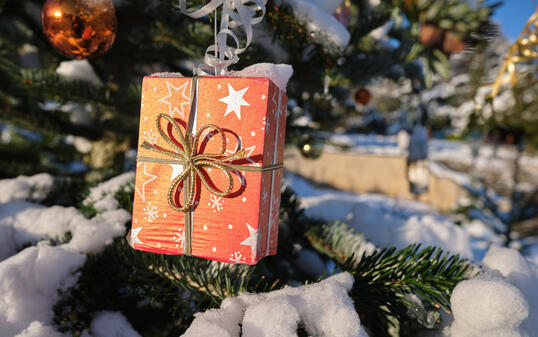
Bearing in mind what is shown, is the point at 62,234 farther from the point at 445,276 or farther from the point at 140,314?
the point at 445,276

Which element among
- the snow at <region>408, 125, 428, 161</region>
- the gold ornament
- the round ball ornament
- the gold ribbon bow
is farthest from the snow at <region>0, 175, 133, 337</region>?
the snow at <region>408, 125, 428, 161</region>

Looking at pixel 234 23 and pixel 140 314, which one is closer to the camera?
pixel 234 23

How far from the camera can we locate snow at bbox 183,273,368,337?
41 centimetres

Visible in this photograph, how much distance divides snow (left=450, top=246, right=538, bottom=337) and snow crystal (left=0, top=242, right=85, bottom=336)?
26.3 inches

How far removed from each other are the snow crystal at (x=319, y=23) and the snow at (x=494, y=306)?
1.69 feet

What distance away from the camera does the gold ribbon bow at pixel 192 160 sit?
0.48m

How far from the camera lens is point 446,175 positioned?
24.4 feet

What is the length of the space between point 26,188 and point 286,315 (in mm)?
840

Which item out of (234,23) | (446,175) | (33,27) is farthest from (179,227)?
(446,175)

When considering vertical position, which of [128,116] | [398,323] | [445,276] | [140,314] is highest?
[128,116]

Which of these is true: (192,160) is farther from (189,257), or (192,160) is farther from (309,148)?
(309,148)

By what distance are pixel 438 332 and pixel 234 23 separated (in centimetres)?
65

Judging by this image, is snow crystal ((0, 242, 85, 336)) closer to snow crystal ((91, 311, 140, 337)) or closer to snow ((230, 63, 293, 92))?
snow crystal ((91, 311, 140, 337))

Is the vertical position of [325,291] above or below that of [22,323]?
above
